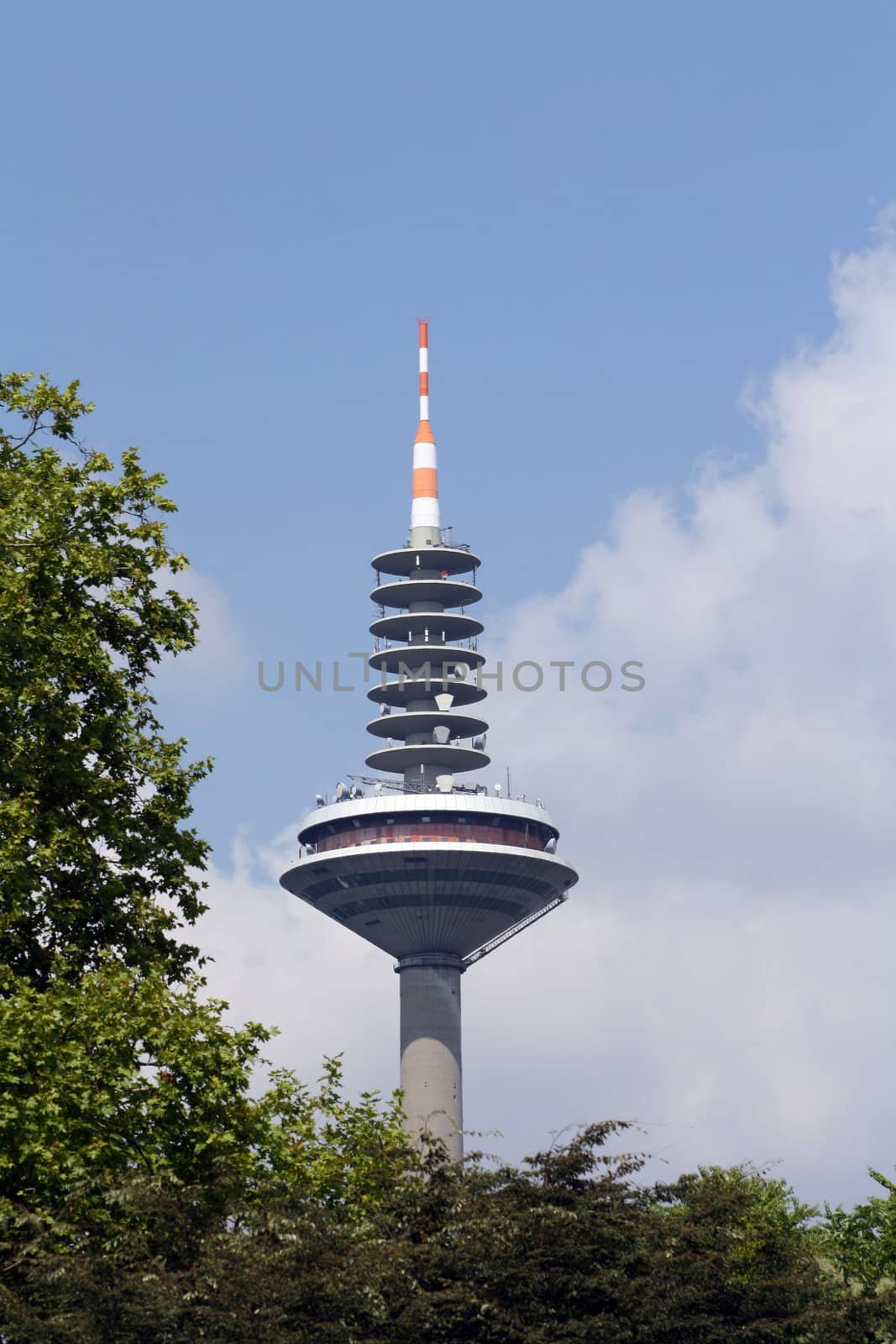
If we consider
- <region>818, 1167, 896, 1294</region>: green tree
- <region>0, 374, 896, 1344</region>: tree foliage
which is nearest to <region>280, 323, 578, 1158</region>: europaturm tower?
<region>818, 1167, 896, 1294</region>: green tree

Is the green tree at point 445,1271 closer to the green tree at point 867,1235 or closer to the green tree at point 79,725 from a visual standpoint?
the green tree at point 79,725

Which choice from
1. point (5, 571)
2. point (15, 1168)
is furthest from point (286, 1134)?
point (5, 571)

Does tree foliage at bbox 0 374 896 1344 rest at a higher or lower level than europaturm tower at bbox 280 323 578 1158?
lower

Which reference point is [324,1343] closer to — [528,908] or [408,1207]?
[408,1207]

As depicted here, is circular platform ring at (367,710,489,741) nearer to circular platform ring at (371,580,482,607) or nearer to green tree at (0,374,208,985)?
circular platform ring at (371,580,482,607)

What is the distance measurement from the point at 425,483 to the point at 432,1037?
48.7 metres

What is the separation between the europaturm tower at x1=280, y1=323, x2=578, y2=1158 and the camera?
160m

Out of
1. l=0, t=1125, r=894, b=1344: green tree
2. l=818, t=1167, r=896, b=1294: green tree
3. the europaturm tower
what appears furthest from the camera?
the europaturm tower

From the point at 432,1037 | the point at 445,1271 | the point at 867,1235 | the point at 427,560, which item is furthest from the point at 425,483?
the point at 445,1271

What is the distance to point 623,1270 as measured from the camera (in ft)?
98.5

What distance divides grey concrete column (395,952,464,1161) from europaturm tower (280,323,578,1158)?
14cm

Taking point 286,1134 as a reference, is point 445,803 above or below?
above

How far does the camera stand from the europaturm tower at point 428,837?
16038 cm

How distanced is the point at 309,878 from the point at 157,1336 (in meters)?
137
